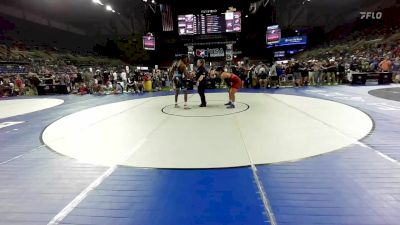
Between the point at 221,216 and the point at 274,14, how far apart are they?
116 ft

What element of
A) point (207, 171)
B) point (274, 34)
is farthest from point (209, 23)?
point (207, 171)

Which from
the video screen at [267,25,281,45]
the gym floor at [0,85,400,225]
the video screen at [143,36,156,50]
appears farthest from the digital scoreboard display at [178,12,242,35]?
the gym floor at [0,85,400,225]

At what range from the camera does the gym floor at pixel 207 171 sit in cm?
270

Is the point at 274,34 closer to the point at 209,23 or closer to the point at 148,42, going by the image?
the point at 209,23

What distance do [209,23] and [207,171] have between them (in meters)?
22.8

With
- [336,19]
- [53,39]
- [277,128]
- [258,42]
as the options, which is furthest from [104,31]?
[277,128]

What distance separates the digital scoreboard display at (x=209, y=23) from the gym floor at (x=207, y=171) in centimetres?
1944

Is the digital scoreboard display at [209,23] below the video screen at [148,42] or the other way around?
the other way around

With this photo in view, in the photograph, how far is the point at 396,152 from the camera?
4.16 m

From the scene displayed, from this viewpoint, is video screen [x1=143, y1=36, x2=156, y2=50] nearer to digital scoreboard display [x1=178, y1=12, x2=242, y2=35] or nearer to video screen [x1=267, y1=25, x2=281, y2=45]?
digital scoreboard display [x1=178, y1=12, x2=242, y2=35]

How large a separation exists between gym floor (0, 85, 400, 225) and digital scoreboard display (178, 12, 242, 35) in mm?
19445

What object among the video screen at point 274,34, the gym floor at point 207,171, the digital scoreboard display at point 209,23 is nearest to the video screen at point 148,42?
the digital scoreboard display at point 209,23

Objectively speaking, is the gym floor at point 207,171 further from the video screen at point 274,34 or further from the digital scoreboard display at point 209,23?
the video screen at point 274,34

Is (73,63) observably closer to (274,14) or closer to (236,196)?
(274,14)
